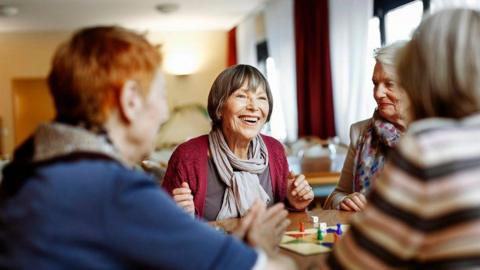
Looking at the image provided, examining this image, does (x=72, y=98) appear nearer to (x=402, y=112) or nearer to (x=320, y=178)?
(x=402, y=112)

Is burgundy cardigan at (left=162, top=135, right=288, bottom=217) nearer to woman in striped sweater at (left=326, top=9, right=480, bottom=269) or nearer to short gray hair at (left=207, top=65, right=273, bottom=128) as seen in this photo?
short gray hair at (left=207, top=65, right=273, bottom=128)

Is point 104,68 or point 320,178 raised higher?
point 104,68

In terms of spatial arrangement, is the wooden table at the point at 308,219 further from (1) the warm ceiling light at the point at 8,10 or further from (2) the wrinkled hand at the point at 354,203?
(1) the warm ceiling light at the point at 8,10

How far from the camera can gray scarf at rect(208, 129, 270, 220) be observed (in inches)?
90.7

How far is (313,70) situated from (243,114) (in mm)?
4934

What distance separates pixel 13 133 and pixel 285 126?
446 centimetres

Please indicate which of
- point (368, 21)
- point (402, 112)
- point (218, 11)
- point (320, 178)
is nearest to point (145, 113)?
point (402, 112)

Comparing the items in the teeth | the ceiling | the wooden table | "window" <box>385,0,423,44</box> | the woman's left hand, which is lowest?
the wooden table

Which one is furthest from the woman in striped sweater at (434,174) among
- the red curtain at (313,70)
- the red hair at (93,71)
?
the red curtain at (313,70)

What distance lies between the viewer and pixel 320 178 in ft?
12.2

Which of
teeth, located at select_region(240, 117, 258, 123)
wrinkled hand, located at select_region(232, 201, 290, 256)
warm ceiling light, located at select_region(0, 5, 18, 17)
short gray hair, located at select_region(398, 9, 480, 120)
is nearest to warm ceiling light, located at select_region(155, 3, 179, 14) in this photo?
warm ceiling light, located at select_region(0, 5, 18, 17)

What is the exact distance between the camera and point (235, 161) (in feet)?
7.69

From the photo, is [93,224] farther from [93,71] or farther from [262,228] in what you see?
[262,228]

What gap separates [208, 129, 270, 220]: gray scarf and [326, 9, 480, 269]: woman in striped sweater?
1.24 m
